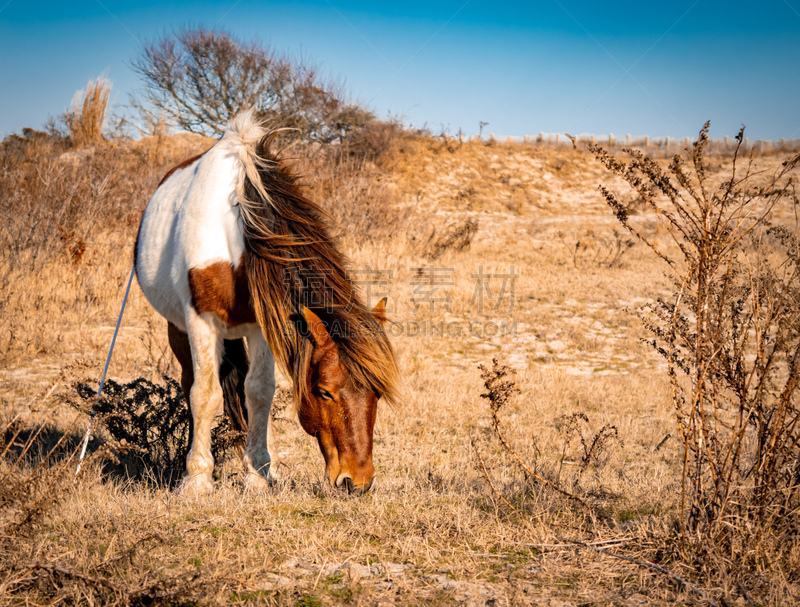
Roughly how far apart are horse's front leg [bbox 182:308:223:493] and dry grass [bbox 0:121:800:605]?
0.75 ft

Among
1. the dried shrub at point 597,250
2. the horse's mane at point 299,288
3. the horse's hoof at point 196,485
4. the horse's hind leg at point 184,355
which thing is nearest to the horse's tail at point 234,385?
the horse's hind leg at point 184,355

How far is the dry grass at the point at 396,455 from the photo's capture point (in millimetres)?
2053

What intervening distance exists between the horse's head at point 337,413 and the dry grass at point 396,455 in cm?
16

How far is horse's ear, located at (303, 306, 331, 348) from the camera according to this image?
2.86m

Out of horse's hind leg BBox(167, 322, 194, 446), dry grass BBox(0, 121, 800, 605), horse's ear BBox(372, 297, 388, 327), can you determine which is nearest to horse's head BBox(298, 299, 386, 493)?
dry grass BBox(0, 121, 800, 605)

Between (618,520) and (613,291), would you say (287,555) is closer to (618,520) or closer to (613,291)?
(618,520)

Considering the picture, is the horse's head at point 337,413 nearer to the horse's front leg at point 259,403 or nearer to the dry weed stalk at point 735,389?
the horse's front leg at point 259,403

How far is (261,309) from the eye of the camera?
3035 mm

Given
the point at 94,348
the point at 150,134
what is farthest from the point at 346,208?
the point at 94,348

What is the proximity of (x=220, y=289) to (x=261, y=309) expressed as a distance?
1.30ft

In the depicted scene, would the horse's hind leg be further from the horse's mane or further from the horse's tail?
the horse's mane

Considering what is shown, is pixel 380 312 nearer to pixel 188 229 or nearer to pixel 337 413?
pixel 337 413

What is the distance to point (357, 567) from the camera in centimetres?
220

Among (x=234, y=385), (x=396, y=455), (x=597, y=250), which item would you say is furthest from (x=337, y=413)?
(x=597, y=250)
